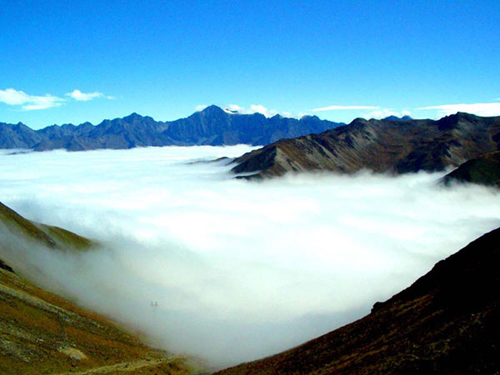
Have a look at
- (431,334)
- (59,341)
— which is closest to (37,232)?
(59,341)

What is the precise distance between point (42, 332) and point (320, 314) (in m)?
128

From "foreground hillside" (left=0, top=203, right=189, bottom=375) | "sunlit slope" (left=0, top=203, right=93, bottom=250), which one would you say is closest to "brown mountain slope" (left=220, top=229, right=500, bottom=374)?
"foreground hillside" (left=0, top=203, right=189, bottom=375)

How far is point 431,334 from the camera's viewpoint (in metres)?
36.6

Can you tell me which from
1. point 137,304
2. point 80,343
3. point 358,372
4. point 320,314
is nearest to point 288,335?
point 320,314

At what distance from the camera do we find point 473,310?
37250 mm

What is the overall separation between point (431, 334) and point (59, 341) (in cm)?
7471

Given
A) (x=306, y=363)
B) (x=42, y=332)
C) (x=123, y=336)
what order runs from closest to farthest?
1. (x=306, y=363)
2. (x=42, y=332)
3. (x=123, y=336)

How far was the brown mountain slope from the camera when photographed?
29984 millimetres

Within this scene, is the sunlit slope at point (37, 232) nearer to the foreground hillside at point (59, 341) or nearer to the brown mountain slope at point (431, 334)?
the foreground hillside at point (59, 341)

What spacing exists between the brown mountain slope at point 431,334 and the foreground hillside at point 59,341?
3112 cm

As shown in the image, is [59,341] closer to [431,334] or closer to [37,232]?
[431,334]

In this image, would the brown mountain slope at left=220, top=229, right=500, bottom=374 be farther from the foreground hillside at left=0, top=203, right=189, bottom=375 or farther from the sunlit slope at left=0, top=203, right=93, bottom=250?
the sunlit slope at left=0, top=203, right=93, bottom=250

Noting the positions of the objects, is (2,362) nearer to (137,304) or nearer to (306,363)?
(306,363)

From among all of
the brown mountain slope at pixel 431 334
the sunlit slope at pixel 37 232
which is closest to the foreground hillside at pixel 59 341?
the sunlit slope at pixel 37 232
